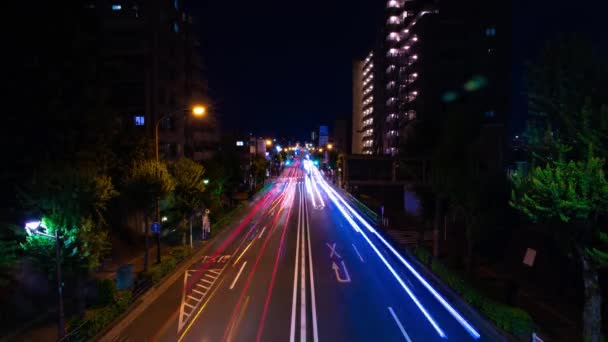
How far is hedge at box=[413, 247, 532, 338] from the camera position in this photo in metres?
12.0

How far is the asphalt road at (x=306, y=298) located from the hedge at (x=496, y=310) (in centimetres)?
70

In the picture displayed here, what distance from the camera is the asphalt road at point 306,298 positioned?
43.3 feet

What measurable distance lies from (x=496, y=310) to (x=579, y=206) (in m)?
4.66

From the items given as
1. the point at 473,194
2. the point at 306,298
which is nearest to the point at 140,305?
the point at 306,298

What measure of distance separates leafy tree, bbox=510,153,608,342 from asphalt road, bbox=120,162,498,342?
12.1 feet

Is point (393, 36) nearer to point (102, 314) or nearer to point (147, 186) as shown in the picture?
point (147, 186)

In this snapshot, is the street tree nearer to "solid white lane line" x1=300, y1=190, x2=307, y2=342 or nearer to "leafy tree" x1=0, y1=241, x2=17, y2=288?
"leafy tree" x1=0, y1=241, x2=17, y2=288

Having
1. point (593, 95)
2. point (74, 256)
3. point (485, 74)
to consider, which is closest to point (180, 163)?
point (74, 256)

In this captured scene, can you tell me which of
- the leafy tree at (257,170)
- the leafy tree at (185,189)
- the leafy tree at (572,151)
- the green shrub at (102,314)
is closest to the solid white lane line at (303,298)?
the green shrub at (102,314)

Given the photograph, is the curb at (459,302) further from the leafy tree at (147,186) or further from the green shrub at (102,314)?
the leafy tree at (147,186)

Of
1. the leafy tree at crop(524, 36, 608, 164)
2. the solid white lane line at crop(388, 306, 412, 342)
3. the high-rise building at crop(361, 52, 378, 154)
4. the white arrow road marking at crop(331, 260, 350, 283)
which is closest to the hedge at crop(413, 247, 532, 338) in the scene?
the solid white lane line at crop(388, 306, 412, 342)

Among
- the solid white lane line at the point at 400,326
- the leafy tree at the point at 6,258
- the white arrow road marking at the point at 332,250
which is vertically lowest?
the solid white lane line at the point at 400,326

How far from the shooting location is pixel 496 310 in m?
13.0

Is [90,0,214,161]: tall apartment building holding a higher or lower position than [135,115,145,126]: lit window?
higher
